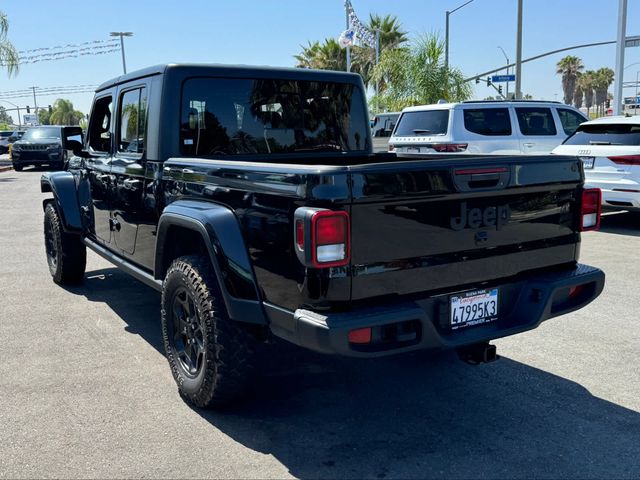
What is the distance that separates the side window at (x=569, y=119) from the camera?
41.1 ft

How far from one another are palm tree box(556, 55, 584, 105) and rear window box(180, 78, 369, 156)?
86985 mm

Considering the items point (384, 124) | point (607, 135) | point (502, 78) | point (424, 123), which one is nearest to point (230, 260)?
point (607, 135)

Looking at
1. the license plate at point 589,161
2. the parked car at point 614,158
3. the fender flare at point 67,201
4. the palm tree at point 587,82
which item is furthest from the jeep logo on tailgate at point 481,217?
the palm tree at point 587,82

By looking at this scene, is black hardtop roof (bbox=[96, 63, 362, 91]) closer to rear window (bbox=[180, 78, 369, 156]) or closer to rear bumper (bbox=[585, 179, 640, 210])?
rear window (bbox=[180, 78, 369, 156])

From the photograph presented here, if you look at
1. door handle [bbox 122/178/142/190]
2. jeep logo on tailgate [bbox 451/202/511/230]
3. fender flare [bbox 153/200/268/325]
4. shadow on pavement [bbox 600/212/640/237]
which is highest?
door handle [bbox 122/178/142/190]

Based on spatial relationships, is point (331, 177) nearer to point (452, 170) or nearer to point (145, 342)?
point (452, 170)

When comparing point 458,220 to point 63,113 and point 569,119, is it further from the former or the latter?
point 63,113

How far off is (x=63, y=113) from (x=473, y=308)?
149737 millimetres

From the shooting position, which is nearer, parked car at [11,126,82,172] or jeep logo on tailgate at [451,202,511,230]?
jeep logo on tailgate at [451,202,511,230]

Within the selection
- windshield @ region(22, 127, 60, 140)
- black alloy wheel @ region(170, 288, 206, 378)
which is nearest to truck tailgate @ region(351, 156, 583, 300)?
black alloy wheel @ region(170, 288, 206, 378)

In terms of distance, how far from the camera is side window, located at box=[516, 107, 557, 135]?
12070mm

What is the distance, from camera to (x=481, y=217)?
3.21 meters

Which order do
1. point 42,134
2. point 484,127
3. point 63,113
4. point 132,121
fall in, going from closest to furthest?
point 132,121 → point 484,127 → point 42,134 → point 63,113

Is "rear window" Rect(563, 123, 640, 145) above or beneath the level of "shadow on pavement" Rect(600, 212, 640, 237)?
above
